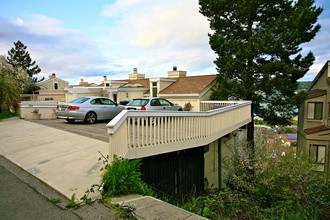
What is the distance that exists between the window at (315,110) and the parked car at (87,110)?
16.1 metres

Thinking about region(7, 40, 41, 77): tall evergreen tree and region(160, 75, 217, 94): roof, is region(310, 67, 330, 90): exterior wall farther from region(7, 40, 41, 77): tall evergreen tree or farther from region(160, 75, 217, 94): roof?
region(7, 40, 41, 77): tall evergreen tree

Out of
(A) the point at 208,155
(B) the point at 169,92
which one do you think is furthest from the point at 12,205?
(B) the point at 169,92

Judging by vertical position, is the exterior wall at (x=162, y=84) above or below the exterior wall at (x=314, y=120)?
above

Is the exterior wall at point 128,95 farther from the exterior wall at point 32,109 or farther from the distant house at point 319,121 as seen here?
the distant house at point 319,121

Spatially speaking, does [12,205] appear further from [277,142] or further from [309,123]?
[309,123]

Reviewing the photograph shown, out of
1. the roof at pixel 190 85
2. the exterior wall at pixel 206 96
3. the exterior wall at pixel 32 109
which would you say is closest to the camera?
the exterior wall at pixel 32 109

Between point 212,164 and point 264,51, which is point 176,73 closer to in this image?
point 264,51

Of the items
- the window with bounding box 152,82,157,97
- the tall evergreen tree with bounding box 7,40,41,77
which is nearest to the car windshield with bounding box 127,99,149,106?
the window with bounding box 152,82,157,97

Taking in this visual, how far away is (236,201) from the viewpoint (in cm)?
452

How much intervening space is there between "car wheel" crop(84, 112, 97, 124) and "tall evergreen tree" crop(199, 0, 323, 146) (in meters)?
9.64

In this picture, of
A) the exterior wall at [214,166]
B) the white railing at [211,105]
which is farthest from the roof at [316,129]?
the exterior wall at [214,166]

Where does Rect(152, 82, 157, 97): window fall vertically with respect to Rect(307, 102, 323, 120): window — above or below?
above

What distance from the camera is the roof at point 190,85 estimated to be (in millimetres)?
20375

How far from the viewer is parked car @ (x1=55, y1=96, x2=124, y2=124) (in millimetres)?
11266
